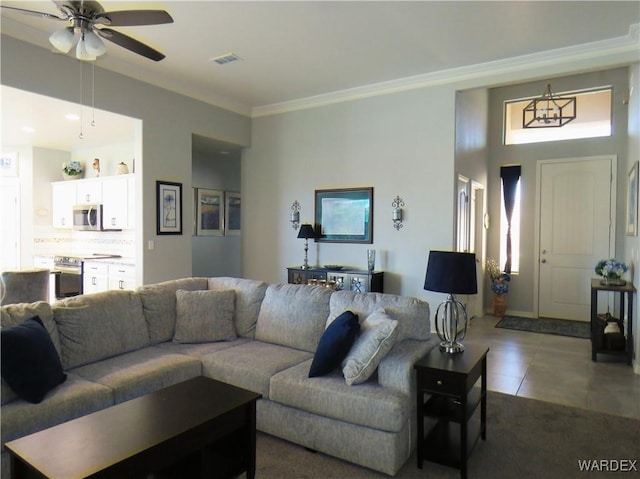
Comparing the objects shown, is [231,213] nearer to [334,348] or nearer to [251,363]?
Result: [251,363]

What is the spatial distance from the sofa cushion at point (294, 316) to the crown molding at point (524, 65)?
3156mm

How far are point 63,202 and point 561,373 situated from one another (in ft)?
24.7

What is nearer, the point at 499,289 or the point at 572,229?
the point at 572,229

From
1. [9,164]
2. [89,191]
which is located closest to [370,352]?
[89,191]

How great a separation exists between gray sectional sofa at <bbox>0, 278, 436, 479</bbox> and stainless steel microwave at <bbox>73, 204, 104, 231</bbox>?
344 cm

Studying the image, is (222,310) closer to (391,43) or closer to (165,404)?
(165,404)

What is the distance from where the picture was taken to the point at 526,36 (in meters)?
3.92

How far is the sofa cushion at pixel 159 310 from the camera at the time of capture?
3.31 m

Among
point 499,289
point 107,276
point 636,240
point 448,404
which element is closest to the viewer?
point 448,404

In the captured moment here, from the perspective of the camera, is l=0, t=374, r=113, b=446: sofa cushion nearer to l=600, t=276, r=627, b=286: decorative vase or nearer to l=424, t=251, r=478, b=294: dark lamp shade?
l=424, t=251, r=478, b=294: dark lamp shade

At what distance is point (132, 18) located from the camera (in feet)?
8.75

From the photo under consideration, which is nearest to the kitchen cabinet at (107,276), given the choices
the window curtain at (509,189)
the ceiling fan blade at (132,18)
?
the ceiling fan blade at (132,18)

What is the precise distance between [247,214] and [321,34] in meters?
3.35

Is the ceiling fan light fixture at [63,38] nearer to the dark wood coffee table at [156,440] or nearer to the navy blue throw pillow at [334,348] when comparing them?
the dark wood coffee table at [156,440]
